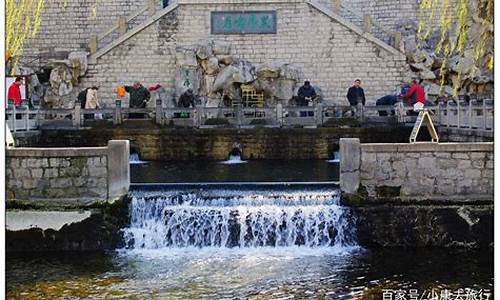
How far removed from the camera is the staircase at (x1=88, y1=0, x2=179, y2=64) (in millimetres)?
20844

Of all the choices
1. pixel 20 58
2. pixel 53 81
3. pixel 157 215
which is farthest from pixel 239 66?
pixel 157 215

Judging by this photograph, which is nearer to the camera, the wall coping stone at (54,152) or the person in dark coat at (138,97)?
the wall coping stone at (54,152)

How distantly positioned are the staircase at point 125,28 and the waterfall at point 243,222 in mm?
12401

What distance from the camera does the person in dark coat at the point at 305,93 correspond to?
62.2 feet

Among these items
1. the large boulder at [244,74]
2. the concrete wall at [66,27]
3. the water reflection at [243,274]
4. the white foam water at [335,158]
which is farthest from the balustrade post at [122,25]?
the water reflection at [243,274]

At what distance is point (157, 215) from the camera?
9094 mm

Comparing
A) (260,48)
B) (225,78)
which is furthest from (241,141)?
(260,48)

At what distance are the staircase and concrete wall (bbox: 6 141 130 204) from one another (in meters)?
12.4

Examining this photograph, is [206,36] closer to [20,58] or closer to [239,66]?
[239,66]

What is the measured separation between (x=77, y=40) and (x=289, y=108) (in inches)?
368

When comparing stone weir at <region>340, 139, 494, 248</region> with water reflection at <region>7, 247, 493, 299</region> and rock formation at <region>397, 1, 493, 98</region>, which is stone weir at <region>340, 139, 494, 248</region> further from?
rock formation at <region>397, 1, 493, 98</region>

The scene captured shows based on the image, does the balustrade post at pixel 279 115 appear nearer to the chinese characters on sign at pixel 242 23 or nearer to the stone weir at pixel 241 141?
the stone weir at pixel 241 141

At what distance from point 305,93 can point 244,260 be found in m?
11.2

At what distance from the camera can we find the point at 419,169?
884 cm
